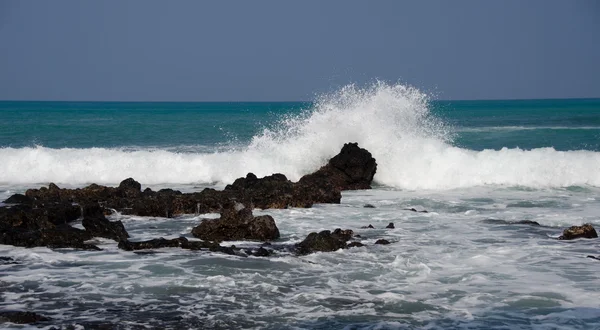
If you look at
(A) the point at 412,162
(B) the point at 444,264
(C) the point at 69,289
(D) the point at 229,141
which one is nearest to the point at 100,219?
(C) the point at 69,289

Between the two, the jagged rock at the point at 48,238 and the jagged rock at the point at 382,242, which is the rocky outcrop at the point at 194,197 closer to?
the jagged rock at the point at 48,238

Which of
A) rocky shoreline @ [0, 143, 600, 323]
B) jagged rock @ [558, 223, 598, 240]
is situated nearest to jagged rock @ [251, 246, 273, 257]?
rocky shoreline @ [0, 143, 600, 323]

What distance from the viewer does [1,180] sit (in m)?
25.1

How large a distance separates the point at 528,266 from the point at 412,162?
12.8 meters

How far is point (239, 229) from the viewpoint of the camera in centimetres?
1327

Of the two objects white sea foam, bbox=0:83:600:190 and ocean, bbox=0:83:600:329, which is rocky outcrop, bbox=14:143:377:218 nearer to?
ocean, bbox=0:83:600:329

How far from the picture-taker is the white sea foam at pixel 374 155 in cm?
2339

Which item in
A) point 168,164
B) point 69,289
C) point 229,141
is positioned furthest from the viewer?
point 229,141

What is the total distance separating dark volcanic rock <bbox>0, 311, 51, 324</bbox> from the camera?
8.30 m

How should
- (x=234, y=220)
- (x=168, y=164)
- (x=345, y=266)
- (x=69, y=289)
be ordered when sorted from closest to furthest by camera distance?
(x=69, y=289) → (x=345, y=266) → (x=234, y=220) → (x=168, y=164)

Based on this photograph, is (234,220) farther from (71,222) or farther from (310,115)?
(310,115)

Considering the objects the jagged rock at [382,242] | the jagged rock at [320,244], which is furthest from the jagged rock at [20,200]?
the jagged rock at [382,242]

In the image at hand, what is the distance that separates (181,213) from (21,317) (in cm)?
804

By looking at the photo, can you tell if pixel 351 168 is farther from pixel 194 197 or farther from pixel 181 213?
pixel 181 213
